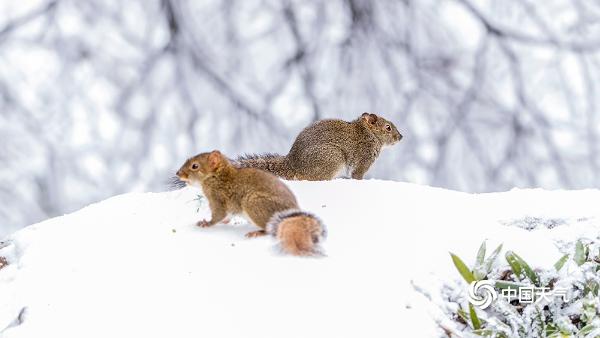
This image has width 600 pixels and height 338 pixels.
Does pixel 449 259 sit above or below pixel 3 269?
below

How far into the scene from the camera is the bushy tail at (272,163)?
4805 millimetres

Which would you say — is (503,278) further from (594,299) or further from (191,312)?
(191,312)

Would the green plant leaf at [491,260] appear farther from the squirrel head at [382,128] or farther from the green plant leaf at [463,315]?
the squirrel head at [382,128]

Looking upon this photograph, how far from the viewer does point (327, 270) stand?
310cm

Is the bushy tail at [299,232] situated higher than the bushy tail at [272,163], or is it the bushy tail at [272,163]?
the bushy tail at [272,163]

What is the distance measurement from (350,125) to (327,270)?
224 centimetres

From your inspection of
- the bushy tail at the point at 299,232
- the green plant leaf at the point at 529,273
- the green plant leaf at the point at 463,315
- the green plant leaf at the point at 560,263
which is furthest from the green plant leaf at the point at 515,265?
the bushy tail at the point at 299,232

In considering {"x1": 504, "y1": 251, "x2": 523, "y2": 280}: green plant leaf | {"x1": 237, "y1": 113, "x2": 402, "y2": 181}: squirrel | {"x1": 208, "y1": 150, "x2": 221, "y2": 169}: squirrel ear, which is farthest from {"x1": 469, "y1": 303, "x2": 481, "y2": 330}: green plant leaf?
{"x1": 237, "y1": 113, "x2": 402, "y2": 181}: squirrel

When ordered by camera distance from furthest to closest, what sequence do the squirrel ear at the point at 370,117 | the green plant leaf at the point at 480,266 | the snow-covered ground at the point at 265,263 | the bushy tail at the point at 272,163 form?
1. the squirrel ear at the point at 370,117
2. the bushy tail at the point at 272,163
3. the green plant leaf at the point at 480,266
4. the snow-covered ground at the point at 265,263

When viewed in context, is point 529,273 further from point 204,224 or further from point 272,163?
point 272,163

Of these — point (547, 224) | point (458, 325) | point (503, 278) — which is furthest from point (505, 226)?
point (458, 325)
